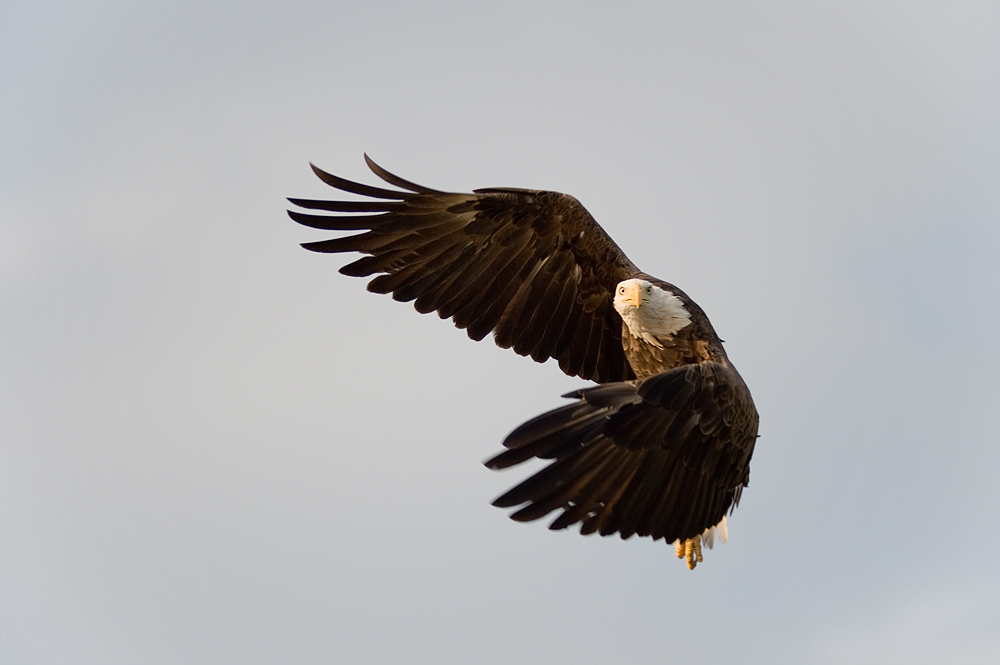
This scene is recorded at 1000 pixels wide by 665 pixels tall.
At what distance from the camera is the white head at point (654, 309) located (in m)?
8.84

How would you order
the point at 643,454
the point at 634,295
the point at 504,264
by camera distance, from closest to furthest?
the point at 643,454 → the point at 634,295 → the point at 504,264

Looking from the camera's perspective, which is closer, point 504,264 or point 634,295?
point 634,295

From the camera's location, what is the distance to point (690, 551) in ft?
30.3

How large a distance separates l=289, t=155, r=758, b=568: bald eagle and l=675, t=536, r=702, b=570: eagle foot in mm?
17

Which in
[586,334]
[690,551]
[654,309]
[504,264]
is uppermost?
[504,264]

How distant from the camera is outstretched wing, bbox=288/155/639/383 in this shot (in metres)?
9.46

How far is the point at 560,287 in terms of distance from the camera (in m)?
9.77

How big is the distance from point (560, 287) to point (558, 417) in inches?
110

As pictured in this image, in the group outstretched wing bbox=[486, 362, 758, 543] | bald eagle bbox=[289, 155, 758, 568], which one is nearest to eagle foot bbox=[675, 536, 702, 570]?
bald eagle bbox=[289, 155, 758, 568]

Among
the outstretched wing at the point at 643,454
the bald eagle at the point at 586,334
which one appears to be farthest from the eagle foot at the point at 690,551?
the outstretched wing at the point at 643,454

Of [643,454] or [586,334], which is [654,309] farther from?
[643,454]

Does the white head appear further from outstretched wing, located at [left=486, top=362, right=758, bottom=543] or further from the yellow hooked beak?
outstretched wing, located at [left=486, top=362, right=758, bottom=543]

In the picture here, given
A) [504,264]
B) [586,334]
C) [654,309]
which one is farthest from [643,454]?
[504,264]

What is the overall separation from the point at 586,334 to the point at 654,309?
42.3 inches
